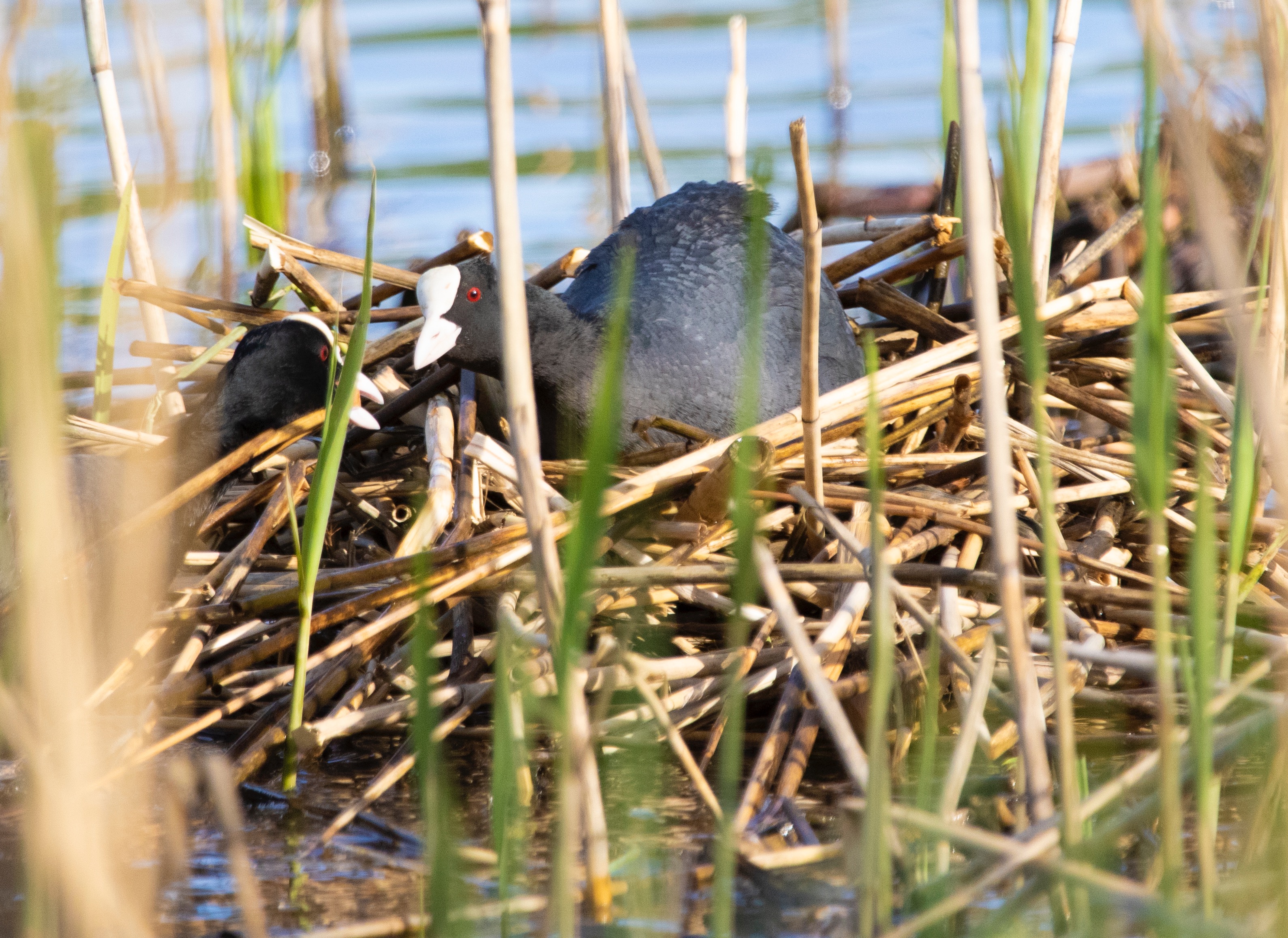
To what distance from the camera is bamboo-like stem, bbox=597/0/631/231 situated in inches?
131

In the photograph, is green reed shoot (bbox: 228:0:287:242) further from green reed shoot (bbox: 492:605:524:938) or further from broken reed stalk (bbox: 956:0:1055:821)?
green reed shoot (bbox: 492:605:524:938)

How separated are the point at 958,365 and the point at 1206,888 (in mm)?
1475

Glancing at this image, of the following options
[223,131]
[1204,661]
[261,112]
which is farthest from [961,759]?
[261,112]

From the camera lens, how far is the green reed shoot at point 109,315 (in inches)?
112

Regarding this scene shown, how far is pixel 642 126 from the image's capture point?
144 inches

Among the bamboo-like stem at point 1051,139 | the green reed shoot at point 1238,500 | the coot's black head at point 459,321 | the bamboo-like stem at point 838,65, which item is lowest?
the green reed shoot at point 1238,500

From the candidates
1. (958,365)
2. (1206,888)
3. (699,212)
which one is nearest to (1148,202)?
(1206,888)

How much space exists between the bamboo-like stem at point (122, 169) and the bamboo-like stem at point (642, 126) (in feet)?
3.87

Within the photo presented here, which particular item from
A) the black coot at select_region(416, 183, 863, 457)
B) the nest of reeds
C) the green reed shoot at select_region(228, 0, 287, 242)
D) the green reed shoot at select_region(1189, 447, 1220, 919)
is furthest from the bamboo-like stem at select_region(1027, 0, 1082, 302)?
the green reed shoot at select_region(228, 0, 287, 242)

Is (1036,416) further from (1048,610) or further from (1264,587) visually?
(1264,587)

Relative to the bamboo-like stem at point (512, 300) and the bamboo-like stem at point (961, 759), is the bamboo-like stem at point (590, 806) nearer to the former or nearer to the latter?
the bamboo-like stem at point (512, 300)

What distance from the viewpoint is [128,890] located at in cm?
165

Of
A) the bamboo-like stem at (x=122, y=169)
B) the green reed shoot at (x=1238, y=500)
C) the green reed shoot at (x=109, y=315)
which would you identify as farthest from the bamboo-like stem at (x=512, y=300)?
the bamboo-like stem at (x=122, y=169)

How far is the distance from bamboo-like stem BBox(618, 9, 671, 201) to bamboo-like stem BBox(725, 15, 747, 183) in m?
0.27
